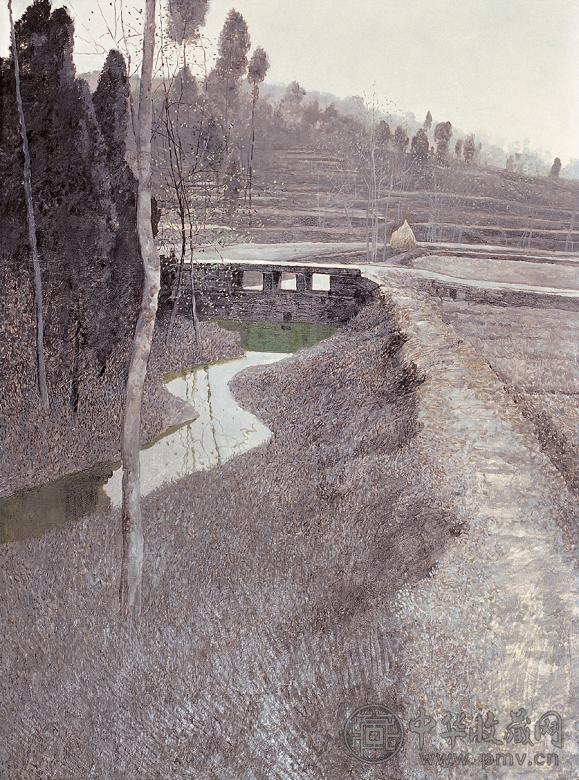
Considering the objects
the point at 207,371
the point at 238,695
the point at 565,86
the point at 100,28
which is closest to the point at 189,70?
the point at 100,28

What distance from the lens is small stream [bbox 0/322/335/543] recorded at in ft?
11.9

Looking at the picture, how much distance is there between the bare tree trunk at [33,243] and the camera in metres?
3.70

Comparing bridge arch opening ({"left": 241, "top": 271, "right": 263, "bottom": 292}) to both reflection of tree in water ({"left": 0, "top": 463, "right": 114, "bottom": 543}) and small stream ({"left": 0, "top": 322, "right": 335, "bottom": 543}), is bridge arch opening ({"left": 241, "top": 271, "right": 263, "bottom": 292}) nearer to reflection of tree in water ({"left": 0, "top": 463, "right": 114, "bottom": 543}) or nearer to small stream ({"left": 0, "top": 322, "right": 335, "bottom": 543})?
small stream ({"left": 0, "top": 322, "right": 335, "bottom": 543})

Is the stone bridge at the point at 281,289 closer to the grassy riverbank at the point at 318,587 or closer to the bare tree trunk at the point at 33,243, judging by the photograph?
the grassy riverbank at the point at 318,587

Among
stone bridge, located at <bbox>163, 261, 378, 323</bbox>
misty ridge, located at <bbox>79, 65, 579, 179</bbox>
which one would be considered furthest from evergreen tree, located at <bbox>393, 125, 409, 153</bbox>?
stone bridge, located at <bbox>163, 261, 378, 323</bbox>

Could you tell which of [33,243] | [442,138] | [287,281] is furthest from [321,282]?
[33,243]

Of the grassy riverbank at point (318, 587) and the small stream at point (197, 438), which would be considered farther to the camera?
the small stream at point (197, 438)

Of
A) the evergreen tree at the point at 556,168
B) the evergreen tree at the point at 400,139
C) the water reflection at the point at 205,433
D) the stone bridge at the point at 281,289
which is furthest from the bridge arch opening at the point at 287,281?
the evergreen tree at the point at 556,168

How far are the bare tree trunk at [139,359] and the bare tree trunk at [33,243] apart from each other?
0.76 metres

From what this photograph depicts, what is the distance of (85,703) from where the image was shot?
3.24 metres

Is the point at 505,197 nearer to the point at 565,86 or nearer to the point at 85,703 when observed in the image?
the point at 565,86

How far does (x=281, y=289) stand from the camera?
3.70m

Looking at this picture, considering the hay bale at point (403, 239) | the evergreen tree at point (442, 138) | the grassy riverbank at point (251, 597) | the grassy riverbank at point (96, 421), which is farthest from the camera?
the grassy riverbank at point (96, 421)

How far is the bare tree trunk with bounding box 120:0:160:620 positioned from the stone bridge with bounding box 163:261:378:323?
245 millimetres
